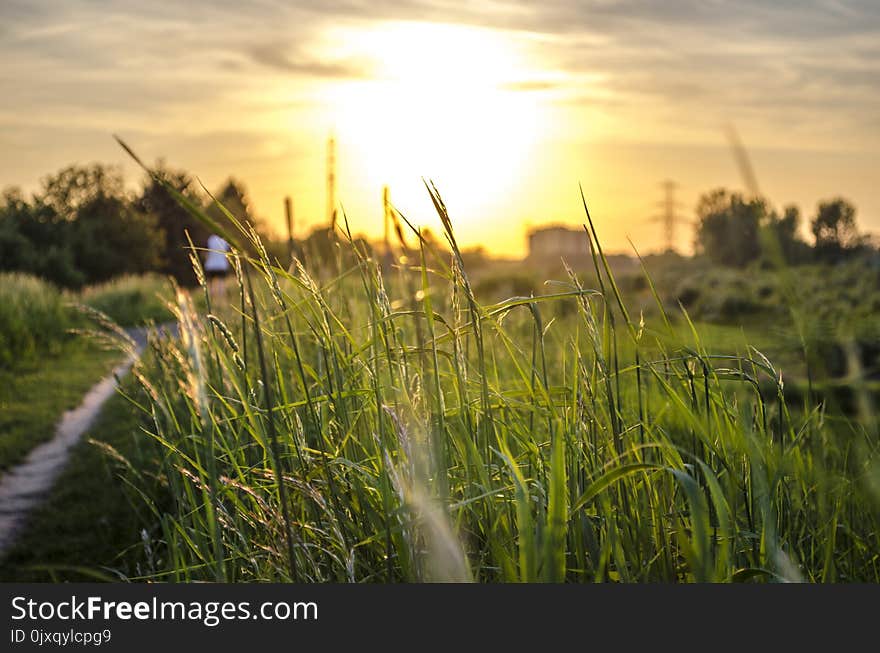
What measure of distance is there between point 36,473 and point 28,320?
6.48m

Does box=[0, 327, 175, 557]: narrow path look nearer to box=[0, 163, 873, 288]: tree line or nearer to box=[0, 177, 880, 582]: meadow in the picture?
box=[0, 177, 880, 582]: meadow

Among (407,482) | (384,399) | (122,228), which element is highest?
(122,228)

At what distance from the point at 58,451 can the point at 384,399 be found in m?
5.51

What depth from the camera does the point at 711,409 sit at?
6.14 feet

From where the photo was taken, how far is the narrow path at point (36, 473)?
466cm

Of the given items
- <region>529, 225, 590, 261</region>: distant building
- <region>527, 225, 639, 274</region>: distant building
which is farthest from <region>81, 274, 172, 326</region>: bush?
<region>529, 225, 590, 261</region>: distant building

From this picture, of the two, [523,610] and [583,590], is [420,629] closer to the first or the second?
[523,610]

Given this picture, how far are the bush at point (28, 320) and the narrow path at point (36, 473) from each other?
2.47 metres

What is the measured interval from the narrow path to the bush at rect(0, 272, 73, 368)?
247 cm

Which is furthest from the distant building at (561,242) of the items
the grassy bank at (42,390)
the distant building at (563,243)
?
the grassy bank at (42,390)

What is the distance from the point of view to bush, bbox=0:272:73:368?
10.4 meters

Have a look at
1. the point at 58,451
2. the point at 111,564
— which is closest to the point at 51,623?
the point at 111,564

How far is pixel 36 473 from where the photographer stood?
18.8 ft

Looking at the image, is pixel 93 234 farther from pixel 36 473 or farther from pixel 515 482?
pixel 515 482
